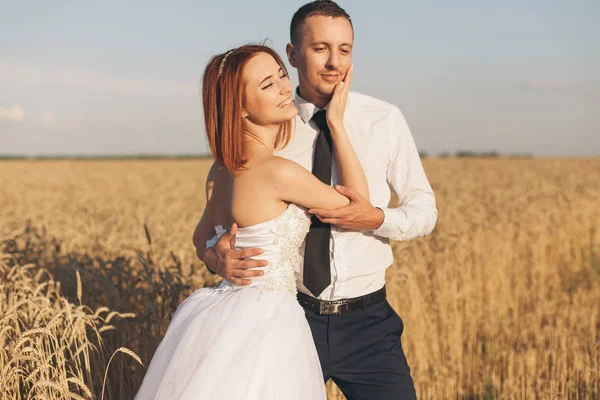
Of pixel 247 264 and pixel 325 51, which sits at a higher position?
pixel 325 51

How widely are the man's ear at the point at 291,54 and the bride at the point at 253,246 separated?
407mm

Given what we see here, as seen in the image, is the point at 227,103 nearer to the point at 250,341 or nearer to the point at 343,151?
the point at 343,151

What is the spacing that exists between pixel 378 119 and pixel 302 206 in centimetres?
72

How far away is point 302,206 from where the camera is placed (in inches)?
111

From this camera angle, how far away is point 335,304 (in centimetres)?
300

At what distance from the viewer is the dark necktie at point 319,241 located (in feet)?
9.68

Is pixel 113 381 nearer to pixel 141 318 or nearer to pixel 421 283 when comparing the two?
pixel 141 318

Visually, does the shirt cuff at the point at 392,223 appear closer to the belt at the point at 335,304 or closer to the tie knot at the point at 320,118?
the belt at the point at 335,304

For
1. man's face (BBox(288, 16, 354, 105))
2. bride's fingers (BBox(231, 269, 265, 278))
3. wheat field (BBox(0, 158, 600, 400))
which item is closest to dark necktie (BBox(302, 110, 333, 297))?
man's face (BBox(288, 16, 354, 105))

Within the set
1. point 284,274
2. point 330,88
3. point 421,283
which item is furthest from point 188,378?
point 421,283

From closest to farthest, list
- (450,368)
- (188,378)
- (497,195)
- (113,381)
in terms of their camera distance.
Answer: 1. (188,378)
2. (113,381)
3. (450,368)
4. (497,195)

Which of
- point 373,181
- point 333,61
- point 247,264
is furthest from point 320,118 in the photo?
point 247,264

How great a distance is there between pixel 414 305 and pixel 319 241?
2892 mm

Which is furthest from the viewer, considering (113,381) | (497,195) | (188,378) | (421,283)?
(497,195)
